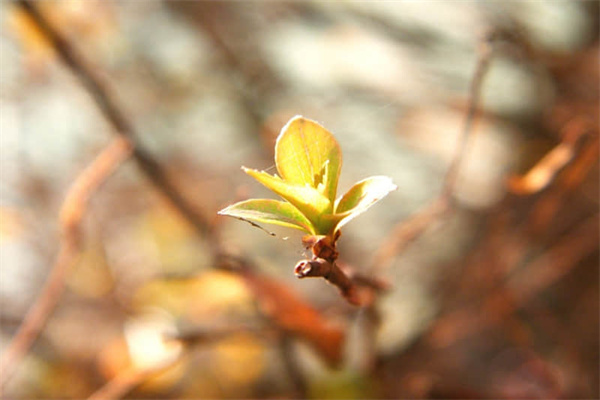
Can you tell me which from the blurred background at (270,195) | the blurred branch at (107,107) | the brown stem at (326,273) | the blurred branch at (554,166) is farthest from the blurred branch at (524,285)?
the brown stem at (326,273)

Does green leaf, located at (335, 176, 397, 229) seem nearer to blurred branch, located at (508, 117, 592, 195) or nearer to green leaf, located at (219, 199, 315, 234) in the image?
green leaf, located at (219, 199, 315, 234)

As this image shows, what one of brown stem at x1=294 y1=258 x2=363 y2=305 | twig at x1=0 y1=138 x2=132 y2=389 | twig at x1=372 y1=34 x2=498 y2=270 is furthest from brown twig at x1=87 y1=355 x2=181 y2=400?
brown stem at x1=294 y1=258 x2=363 y2=305

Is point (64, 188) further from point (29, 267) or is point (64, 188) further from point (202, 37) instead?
point (202, 37)

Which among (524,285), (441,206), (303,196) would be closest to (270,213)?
(303,196)

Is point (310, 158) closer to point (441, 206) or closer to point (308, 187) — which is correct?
point (308, 187)

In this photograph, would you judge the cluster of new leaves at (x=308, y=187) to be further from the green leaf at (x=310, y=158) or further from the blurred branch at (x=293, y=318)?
the blurred branch at (x=293, y=318)

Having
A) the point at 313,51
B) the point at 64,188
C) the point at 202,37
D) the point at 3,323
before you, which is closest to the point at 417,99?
the point at 313,51
